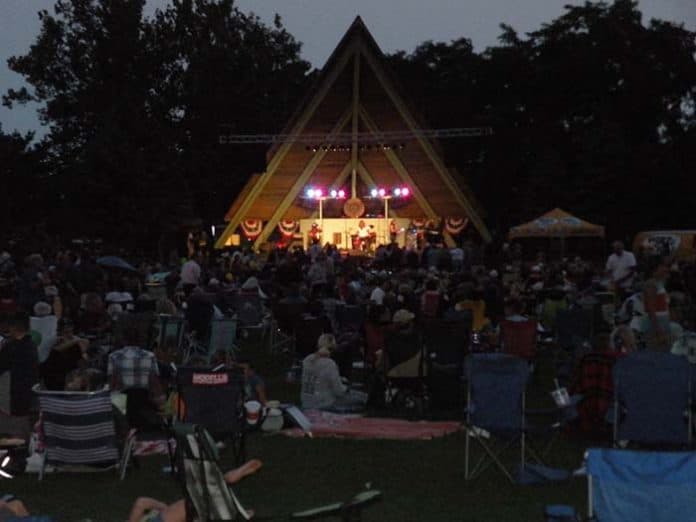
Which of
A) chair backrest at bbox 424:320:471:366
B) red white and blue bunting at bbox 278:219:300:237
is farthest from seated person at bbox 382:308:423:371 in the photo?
red white and blue bunting at bbox 278:219:300:237

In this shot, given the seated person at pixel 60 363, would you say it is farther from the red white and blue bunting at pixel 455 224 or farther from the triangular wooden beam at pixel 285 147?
the red white and blue bunting at pixel 455 224

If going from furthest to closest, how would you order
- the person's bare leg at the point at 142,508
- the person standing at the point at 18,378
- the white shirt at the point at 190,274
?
the white shirt at the point at 190,274 → the person standing at the point at 18,378 → the person's bare leg at the point at 142,508

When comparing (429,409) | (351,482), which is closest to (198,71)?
(429,409)

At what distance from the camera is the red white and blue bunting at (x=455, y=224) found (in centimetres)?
3853

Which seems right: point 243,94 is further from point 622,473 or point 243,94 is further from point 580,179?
point 622,473

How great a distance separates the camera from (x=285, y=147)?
121 feet

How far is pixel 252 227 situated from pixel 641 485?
33518mm

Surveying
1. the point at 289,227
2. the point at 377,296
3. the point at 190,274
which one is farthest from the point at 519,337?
the point at 289,227

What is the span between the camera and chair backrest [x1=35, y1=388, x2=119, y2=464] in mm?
8758

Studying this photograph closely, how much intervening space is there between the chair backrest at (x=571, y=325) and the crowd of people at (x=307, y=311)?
1.08 ft

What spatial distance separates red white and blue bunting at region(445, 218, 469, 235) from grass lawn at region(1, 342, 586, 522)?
92.6ft

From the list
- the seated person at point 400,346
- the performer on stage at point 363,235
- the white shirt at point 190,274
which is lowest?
the seated person at point 400,346

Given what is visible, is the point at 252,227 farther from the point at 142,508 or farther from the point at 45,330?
the point at 142,508

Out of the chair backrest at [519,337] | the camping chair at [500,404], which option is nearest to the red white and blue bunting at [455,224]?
the chair backrest at [519,337]
